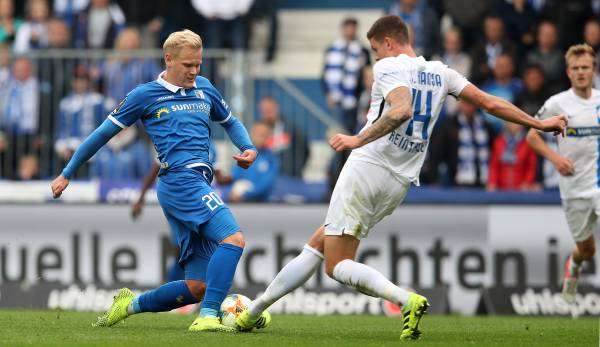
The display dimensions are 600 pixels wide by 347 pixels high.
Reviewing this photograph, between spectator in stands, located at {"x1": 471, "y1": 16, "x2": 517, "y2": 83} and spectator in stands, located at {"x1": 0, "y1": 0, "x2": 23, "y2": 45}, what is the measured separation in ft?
23.6

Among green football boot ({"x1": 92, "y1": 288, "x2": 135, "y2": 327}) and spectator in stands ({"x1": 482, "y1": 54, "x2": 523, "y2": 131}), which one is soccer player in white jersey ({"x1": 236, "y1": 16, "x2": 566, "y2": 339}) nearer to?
green football boot ({"x1": 92, "y1": 288, "x2": 135, "y2": 327})

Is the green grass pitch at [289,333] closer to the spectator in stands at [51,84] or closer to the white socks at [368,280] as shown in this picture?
the white socks at [368,280]

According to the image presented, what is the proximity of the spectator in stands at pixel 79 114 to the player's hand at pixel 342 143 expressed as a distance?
8.68 meters

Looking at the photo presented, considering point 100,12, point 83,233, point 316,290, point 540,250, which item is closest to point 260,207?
point 316,290

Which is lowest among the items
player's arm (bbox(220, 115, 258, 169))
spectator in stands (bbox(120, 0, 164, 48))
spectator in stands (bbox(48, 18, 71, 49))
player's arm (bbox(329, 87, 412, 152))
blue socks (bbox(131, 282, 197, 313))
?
blue socks (bbox(131, 282, 197, 313))

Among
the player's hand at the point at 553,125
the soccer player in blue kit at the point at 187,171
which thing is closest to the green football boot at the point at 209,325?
the soccer player in blue kit at the point at 187,171

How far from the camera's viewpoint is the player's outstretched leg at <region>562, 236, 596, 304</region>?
12.9 m

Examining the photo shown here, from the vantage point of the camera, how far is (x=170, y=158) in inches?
381

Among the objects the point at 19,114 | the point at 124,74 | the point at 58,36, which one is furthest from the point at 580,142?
the point at 58,36

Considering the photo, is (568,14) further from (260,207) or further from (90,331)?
(90,331)

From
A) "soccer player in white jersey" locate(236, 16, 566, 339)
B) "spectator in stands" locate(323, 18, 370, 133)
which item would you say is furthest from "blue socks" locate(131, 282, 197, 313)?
"spectator in stands" locate(323, 18, 370, 133)

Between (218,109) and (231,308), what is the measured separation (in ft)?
5.38

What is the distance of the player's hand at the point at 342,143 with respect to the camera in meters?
8.73

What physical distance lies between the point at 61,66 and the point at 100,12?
1.73 meters
